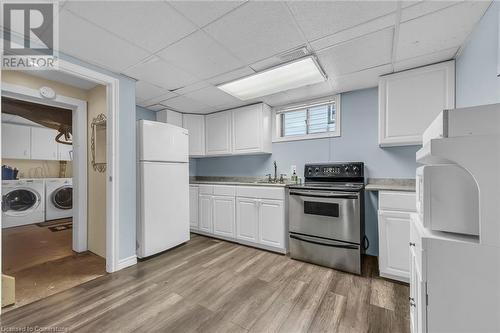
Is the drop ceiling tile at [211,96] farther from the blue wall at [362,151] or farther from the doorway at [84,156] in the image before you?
the blue wall at [362,151]

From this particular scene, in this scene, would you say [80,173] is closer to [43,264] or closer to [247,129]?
[43,264]

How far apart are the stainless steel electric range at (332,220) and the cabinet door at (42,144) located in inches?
233

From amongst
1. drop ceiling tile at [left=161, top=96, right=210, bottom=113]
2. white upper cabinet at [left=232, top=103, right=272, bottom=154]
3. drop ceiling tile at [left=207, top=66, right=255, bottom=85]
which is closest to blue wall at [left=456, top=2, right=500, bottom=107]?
drop ceiling tile at [left=207, top=66, right=255, bottom=85]

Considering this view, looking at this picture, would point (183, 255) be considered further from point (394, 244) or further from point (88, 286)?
point (394, 244)

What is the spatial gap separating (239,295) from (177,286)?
633 mm

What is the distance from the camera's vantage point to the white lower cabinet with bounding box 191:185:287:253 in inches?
113

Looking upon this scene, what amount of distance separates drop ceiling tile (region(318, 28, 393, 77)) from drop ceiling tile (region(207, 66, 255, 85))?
2.53 ft

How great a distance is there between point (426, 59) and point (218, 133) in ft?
9.75

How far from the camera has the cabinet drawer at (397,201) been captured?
6.63 feet

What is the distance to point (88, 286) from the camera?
203cm

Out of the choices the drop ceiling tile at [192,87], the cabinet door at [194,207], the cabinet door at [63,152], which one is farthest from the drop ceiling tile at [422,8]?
the cabinet door at [63,152]

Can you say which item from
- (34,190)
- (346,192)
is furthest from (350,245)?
(34,190)

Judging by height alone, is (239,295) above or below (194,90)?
below

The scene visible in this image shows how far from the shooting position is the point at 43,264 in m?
2.48
